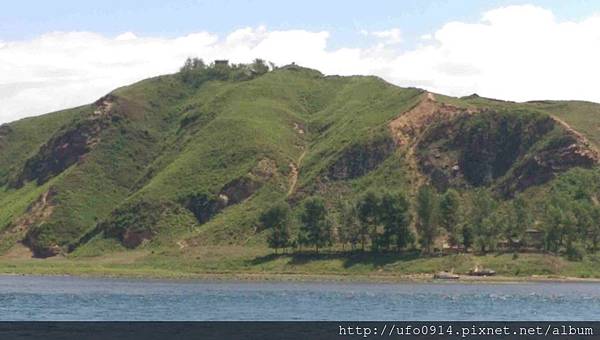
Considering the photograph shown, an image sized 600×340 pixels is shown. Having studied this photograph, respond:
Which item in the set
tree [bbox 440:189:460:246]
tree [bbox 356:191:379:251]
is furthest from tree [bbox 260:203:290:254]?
tree [bbox 440:189:460:246]

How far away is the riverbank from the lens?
478 ft

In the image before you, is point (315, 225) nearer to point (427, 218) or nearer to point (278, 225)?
point (278, 225)

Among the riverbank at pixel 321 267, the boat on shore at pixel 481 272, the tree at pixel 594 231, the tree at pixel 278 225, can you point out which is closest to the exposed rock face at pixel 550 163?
the tree at pixel 594 231

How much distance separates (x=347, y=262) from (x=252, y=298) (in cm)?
6493

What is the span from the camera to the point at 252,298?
95.2m

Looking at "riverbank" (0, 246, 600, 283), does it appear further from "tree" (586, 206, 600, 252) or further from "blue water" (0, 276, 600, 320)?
"blue water" (0, 276, 600, 320)

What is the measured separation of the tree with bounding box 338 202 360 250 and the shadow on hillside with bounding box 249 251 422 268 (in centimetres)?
275

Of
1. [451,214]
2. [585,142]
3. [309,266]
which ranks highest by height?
[585,142]

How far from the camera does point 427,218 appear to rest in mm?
158125

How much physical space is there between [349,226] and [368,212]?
4.71 metres

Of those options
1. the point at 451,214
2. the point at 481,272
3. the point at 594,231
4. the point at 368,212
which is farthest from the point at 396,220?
the point at 594,231

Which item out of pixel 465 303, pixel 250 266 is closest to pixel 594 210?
pixel 250 266

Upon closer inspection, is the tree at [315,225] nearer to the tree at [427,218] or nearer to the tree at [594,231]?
the tree at [427,218]

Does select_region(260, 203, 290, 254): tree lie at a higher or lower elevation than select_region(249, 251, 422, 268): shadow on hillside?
higher
